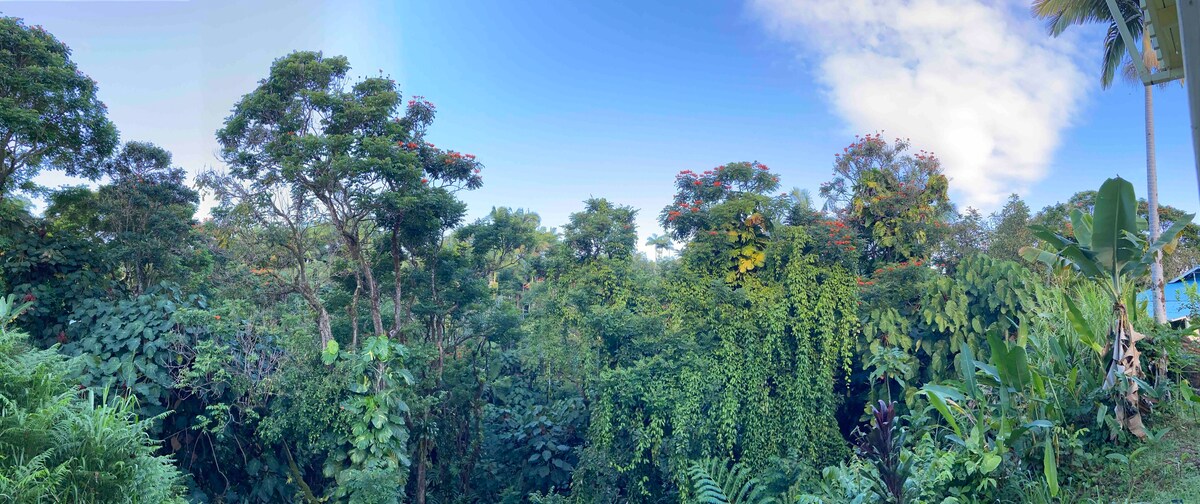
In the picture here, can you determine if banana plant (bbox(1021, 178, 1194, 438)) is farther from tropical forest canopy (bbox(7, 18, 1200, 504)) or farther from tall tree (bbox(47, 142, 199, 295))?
tall tree (bbox(47, 142, 199, 295))

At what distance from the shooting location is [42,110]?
4762 millimetres

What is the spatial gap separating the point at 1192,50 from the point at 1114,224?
2758mm

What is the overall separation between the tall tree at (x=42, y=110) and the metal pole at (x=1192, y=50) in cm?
645

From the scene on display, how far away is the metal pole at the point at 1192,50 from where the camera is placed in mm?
1034

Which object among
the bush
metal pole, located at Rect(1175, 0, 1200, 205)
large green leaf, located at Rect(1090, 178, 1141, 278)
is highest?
large green leaf, located at Rect(1090, 178, 1141, 278)

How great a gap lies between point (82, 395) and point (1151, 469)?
655cm

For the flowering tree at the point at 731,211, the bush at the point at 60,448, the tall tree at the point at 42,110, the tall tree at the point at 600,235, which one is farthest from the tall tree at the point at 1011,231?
the tall tree at the point at 42,110

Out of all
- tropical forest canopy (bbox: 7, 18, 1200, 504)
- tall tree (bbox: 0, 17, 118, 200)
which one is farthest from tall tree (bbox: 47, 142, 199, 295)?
tall tree (bbox: 0, 17, 118, 200)

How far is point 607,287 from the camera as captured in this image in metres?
7.24

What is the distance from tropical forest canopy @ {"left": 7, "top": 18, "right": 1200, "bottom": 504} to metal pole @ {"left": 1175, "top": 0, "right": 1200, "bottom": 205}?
219 cm

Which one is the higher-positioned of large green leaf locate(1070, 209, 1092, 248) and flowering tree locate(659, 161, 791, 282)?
flowering tree locate(659, 161, 791, 282)

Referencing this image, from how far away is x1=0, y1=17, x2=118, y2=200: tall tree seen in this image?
455 cm

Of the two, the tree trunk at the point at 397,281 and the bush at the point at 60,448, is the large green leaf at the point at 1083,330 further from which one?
the tree trunk at the point at 397,281

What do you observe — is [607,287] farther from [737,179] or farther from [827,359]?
[827,359]
